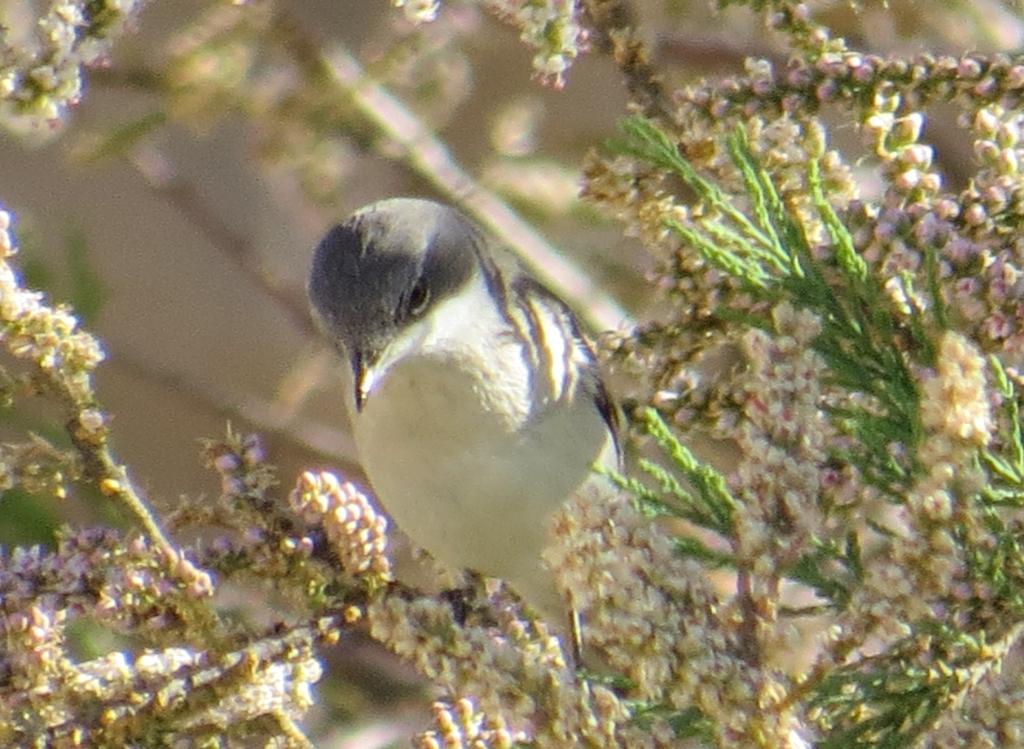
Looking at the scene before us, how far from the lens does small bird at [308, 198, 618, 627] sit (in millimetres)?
3041

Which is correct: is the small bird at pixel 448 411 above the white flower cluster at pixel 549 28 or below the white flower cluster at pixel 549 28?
below

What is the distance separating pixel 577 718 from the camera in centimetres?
173

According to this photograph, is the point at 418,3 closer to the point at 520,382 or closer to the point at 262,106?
the point at 520,382

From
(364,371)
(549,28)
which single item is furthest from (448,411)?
(549,28)

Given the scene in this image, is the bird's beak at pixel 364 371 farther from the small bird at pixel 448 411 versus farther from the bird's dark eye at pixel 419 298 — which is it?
the bird's dark eye at pixel 419 298

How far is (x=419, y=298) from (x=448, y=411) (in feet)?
0.79

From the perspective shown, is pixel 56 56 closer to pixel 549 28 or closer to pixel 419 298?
pixel 549 28

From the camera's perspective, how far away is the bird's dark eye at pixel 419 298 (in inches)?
124

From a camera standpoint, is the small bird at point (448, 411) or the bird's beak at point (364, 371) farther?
the small bird at point (448, 411)

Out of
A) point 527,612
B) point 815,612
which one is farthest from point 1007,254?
point 527,612

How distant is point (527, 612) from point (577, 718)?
125cm

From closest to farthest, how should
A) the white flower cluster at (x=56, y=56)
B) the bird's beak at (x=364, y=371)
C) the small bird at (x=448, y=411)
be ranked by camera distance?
the white flower cluster at (x=56, y=56), the bird's beak at (x=364, y=371), the small bird at (x=448, y=411)

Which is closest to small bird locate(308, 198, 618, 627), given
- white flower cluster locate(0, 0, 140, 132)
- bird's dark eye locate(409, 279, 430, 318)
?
bird's dark eye locate(409, 279, 430, 318)

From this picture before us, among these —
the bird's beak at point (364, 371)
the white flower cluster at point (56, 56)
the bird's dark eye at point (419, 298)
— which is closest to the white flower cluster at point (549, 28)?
the white flower cluster at point (56, 56)
